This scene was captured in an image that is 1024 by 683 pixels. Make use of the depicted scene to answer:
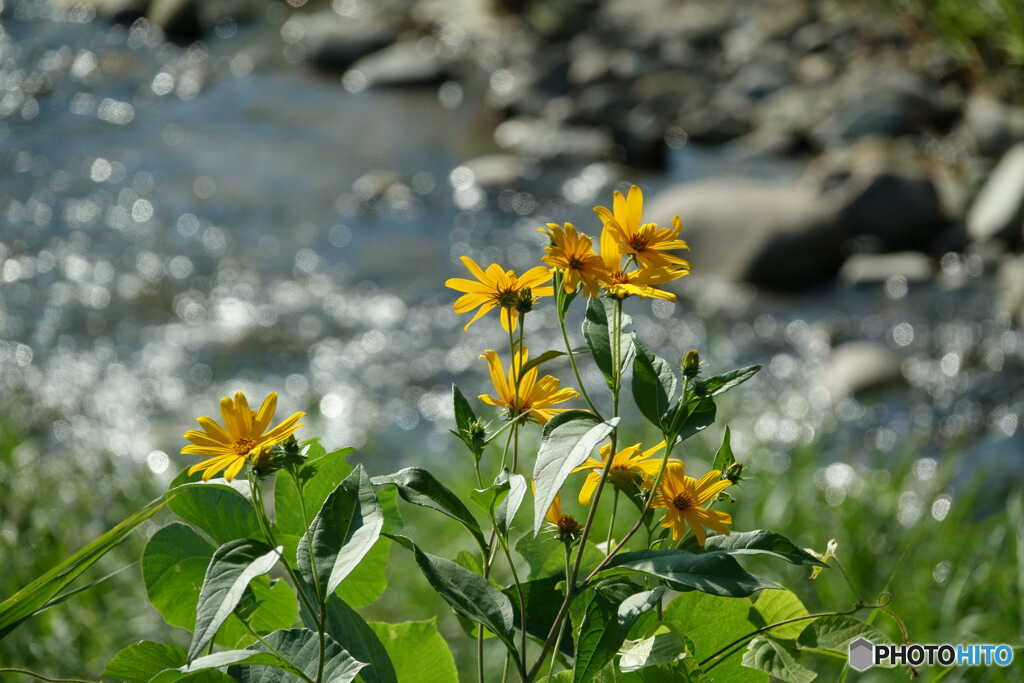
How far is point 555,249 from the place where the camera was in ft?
2.23

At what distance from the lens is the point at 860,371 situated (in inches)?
137

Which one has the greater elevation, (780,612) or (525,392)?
(525,392)

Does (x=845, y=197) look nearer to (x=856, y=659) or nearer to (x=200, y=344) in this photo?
(x=200, y=344)

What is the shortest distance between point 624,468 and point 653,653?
12 cm

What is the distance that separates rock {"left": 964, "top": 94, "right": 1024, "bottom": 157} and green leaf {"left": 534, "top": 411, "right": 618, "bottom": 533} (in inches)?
169

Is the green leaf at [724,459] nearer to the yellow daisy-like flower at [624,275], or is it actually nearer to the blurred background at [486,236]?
the yellow daisy-like flower at [624,275]

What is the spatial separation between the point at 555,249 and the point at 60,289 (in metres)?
3.77

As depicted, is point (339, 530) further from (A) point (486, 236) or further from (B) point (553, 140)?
(B) point (553, 140)

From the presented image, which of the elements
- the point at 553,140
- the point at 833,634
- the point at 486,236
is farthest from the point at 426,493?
the point at 553,140

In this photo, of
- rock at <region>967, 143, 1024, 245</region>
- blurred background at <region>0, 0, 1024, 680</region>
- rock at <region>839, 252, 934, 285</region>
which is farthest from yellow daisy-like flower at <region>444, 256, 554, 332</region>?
rock at <region>967, 143, 1024, 245</region>

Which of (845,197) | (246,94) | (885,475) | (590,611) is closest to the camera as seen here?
(590,611)

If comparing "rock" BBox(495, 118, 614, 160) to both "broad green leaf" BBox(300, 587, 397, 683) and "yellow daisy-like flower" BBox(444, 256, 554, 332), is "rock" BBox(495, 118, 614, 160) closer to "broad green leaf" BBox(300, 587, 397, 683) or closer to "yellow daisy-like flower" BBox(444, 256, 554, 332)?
"yellow daisy-like flower" BBox(444, 256, 554, 332)

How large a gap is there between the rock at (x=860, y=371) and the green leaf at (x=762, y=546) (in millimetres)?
2933

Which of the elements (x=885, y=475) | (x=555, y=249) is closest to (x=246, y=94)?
(x=885, y=475)
